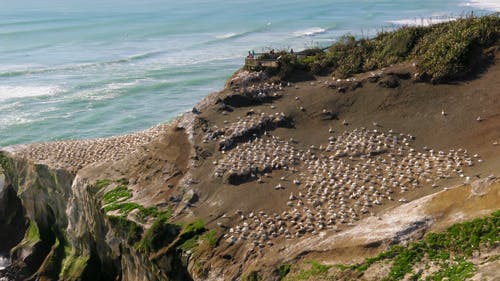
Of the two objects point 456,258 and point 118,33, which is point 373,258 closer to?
point 456,258

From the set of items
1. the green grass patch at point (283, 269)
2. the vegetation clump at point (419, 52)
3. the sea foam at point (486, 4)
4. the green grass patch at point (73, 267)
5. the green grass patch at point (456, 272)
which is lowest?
the green grass patch at point (73, 267)

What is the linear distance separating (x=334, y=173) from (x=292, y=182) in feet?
5.95

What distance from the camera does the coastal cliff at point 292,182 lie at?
18531 millimetres

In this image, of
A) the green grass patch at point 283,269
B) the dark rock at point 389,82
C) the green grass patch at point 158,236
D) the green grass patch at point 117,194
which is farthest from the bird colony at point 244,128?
the green grass patch at point 283,269

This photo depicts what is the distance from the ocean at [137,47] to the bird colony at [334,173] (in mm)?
18045

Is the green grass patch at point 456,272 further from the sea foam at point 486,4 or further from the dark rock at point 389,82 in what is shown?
the sea foam at point 486,4

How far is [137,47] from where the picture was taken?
9494 cm

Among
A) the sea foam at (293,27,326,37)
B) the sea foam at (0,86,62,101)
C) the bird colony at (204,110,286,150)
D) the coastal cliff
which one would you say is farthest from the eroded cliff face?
the sea foam at (293,27,326,37)

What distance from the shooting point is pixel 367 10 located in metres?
126

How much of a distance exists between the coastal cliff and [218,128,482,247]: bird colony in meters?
0.08

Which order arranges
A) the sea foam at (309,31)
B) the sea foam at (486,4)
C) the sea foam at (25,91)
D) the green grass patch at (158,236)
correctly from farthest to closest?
the sea foam at (486,4)
the sea foam at (309,31)
the sea foam at (25,91)
the green grass patch at (158,236)

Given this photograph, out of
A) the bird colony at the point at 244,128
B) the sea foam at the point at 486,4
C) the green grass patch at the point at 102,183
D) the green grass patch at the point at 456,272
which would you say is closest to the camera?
the green grass patch at the point at 456,272

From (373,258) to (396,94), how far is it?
13419mm

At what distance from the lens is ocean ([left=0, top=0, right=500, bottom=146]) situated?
6112cm
